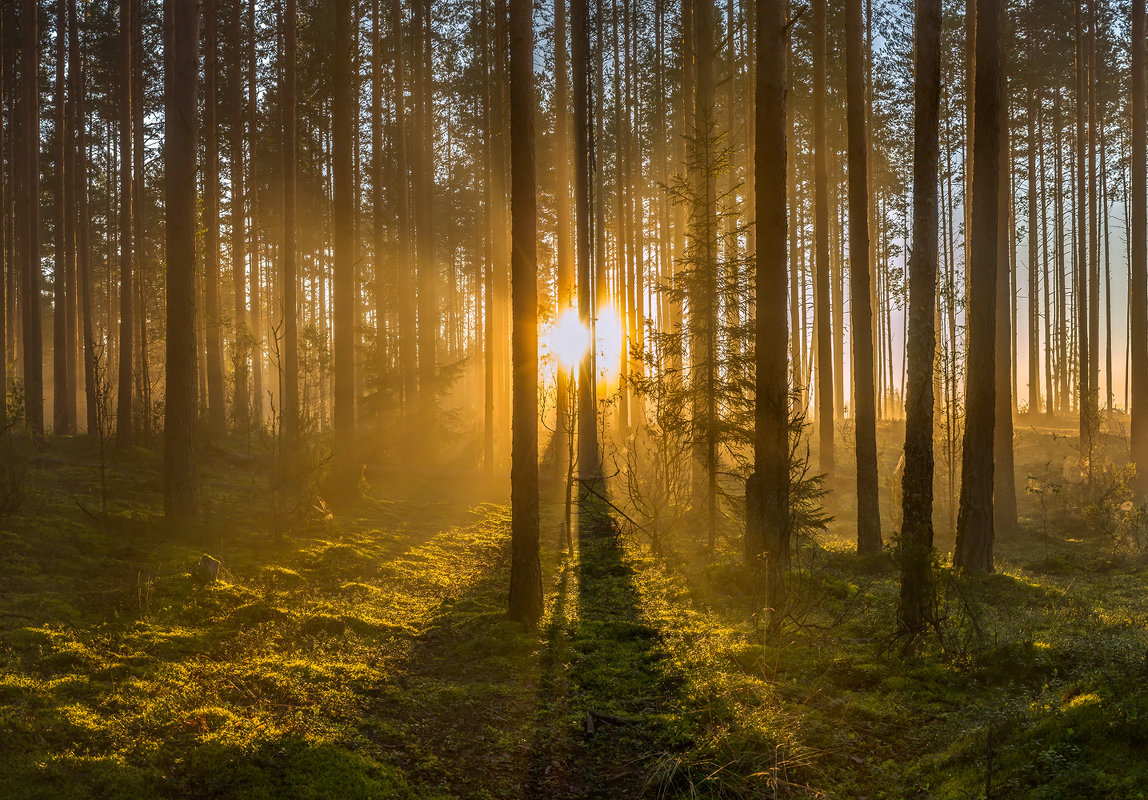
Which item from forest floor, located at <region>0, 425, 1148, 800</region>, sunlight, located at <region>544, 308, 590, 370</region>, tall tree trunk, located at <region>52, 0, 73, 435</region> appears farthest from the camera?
tall tree trunk, located at <region>52, 0, 73, 435</region>

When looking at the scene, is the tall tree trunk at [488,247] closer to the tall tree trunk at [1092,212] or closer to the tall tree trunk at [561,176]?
the tall tree trunk at [561,176]

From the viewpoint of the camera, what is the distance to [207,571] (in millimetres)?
8328

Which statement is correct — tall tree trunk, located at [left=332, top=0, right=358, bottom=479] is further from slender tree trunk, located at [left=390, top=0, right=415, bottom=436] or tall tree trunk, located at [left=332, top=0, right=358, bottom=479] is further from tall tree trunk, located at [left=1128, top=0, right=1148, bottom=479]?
tall tree trunk, located at [left=1128, top=0, right=1148, bottom=479]

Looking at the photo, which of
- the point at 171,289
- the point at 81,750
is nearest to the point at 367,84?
the point at 171,289

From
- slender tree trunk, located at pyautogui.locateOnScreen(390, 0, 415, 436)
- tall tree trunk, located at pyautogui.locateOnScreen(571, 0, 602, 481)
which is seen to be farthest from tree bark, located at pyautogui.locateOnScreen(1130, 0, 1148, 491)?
slender tree trunk, located at pyautogui.locateOnScreen(390, 0, 415, 436)

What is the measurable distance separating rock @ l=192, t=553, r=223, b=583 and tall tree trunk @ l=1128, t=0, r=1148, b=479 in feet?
75.6

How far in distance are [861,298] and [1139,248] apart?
12026 mm

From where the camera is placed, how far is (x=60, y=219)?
959 inches

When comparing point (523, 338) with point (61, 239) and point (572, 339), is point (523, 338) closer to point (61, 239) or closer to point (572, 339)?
point (572, 339)

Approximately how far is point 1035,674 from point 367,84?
101 ft

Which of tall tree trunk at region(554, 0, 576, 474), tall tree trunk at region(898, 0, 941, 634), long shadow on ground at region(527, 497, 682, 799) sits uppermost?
Result: tall tree trunk at region(554, 0, 576, 474)

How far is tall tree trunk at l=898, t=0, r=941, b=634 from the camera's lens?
688cm

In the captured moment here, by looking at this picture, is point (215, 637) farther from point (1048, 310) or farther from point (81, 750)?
point (1048, 310)

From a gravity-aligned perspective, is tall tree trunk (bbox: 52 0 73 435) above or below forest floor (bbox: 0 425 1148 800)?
above
